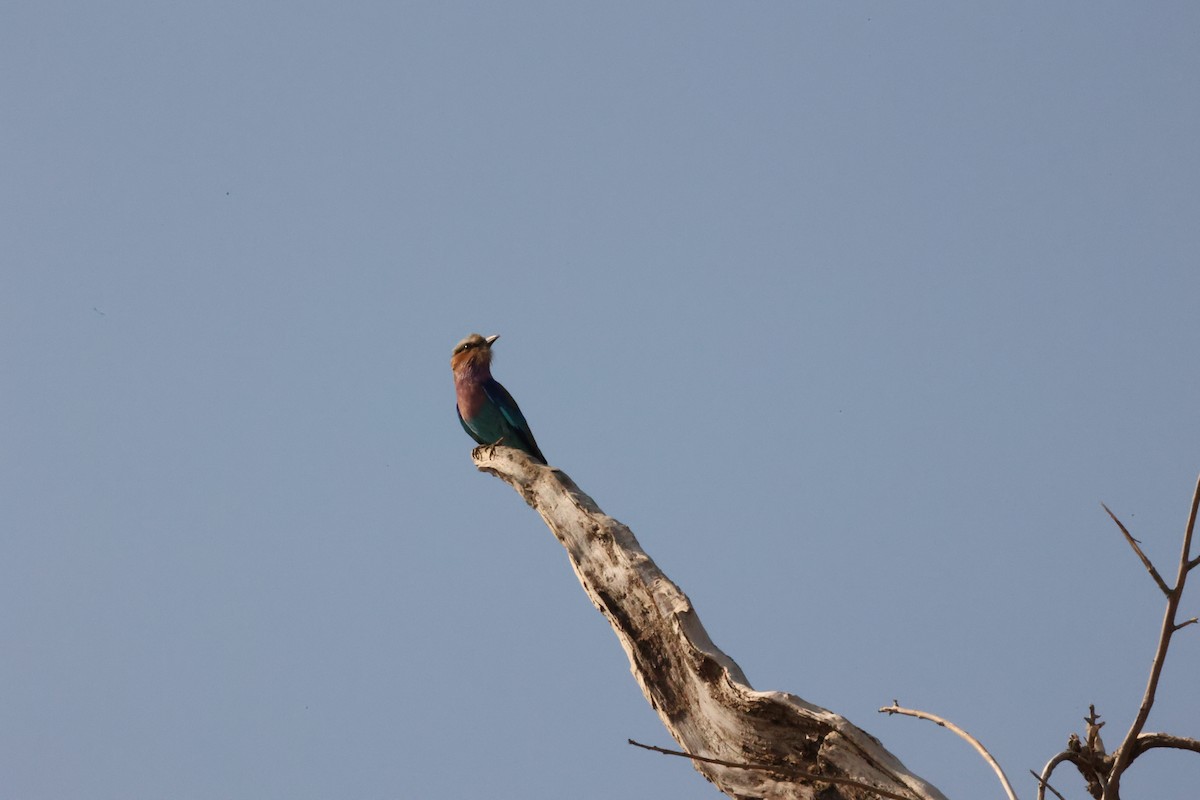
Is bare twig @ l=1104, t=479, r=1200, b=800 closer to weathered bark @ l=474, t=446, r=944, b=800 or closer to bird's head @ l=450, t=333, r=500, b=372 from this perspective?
weathered bark @ l=474, t=446, r=944, b=800

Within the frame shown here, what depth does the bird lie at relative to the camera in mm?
8328

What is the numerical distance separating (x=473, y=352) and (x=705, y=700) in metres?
4.91

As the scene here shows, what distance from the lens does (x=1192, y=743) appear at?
3510 millimetres

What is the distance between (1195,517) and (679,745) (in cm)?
225

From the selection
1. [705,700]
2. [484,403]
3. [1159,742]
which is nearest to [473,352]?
[484,403]

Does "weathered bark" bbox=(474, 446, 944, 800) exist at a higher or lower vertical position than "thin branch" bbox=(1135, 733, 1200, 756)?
higher

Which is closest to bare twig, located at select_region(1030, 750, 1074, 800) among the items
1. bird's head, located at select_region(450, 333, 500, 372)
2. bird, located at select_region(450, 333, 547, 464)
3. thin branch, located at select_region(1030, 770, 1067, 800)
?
thin branch, located at select_region(1030, 770, 1067, 800)

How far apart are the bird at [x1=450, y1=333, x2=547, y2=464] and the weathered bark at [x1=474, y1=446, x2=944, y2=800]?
3.20 metres

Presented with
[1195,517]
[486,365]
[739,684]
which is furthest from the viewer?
[486,365]

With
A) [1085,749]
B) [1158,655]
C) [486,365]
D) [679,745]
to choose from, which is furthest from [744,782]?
[486,365]

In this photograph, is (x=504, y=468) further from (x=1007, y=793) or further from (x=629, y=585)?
(x=1007, y=793)

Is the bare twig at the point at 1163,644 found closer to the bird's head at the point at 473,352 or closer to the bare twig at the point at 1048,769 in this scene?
the bare twig at the point at 1048,769

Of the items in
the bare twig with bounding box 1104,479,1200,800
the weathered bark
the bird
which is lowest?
the bare twig with bounding box 1104,479,1200,800

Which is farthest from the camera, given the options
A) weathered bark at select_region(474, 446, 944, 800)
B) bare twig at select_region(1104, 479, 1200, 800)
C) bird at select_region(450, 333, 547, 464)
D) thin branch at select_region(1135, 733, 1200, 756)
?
bird at select_region(450, 333, 547, 464)
